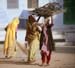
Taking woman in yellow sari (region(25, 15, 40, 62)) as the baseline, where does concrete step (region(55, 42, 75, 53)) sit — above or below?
below

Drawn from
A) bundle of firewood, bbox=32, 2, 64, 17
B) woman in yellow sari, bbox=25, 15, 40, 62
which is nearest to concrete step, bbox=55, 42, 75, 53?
woman in yellow sari, bbox=25, 15, 40, 62

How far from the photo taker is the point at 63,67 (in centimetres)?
1234

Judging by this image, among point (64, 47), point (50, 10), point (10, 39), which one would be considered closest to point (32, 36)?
point (50, 10)

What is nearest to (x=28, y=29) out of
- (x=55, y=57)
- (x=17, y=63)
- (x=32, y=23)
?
(x=32, y=23)

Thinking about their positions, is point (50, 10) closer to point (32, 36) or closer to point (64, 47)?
point (32, 36)

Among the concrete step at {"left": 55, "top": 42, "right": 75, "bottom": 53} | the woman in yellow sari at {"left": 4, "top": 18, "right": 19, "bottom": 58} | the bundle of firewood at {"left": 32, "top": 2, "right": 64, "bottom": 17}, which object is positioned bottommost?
the concrete step at {"left": 55, "top": 42, "right": 75, "bottom": 53}

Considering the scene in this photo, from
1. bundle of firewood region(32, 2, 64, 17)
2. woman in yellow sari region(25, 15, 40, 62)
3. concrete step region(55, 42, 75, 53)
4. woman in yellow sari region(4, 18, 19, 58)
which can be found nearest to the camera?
bundle of firewood region(32, 2, 64, 17)

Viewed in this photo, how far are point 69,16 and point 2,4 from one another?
3232mm

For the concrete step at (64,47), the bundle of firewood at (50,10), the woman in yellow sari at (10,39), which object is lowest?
the concrete step at (64,47)

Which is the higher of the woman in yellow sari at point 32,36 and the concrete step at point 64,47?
the woman in yellow sari at point 32,36

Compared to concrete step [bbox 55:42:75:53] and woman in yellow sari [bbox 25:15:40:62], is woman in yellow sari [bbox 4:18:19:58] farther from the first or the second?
concrete step [bbox 55:42:75:53]

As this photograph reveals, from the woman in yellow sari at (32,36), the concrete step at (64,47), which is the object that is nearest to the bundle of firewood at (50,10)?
the woman in yellow sari at (32,36)

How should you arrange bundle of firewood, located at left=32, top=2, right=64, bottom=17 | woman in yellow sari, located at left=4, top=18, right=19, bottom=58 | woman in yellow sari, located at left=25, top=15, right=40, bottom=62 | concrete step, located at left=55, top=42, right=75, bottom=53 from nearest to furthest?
bundle of firewood, located at left=32, top=2, right=64, bottom=17 < woman in yellow sari, located at left=25, top=15, right=40, bottom=62 < woman in yellow sari, located at left=4, top=18, right=19, bottom=58 < concrete step, located at left=55, top=42, right=75, bottom=53

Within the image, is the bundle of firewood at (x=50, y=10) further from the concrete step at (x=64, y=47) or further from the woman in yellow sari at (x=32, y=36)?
the concrete step at (x=64, y=47)
